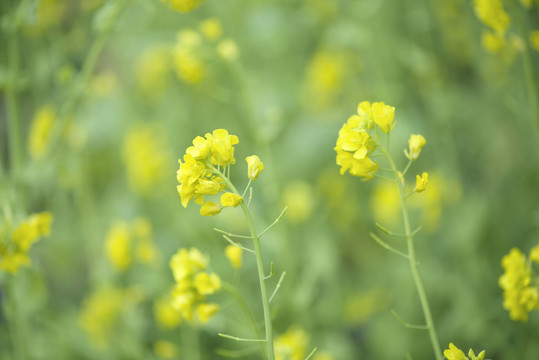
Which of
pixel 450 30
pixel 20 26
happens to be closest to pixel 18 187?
pixel 20 26

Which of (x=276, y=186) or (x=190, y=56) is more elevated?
(x=190, y=56)

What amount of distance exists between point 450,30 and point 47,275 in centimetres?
286

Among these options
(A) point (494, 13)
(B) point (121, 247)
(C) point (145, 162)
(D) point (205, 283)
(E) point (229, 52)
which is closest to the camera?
(D) point (205, 283)

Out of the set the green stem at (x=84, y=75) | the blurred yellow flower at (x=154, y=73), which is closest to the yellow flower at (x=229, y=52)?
the green stem at (x=84, y=75)

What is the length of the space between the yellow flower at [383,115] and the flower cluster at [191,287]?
1.67 ft

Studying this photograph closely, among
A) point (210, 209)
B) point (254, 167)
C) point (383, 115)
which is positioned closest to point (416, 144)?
Answer: point (383, 115)

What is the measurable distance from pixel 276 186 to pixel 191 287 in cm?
68

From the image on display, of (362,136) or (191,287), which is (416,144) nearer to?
(362,136)

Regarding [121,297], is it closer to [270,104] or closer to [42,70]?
[42,70]

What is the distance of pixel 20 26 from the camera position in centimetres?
141

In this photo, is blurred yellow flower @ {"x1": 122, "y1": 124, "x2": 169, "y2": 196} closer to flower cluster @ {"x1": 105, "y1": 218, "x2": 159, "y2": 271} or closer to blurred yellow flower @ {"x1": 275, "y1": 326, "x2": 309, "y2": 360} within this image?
flower cluster @ {"x1": 105, "y1": 218, "x2": 159, "y2": 271}

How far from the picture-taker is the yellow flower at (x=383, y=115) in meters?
0.89

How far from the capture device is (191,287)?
106cm

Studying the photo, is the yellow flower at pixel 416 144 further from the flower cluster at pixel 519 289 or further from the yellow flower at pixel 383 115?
the flower cluster at pixel 519 289
